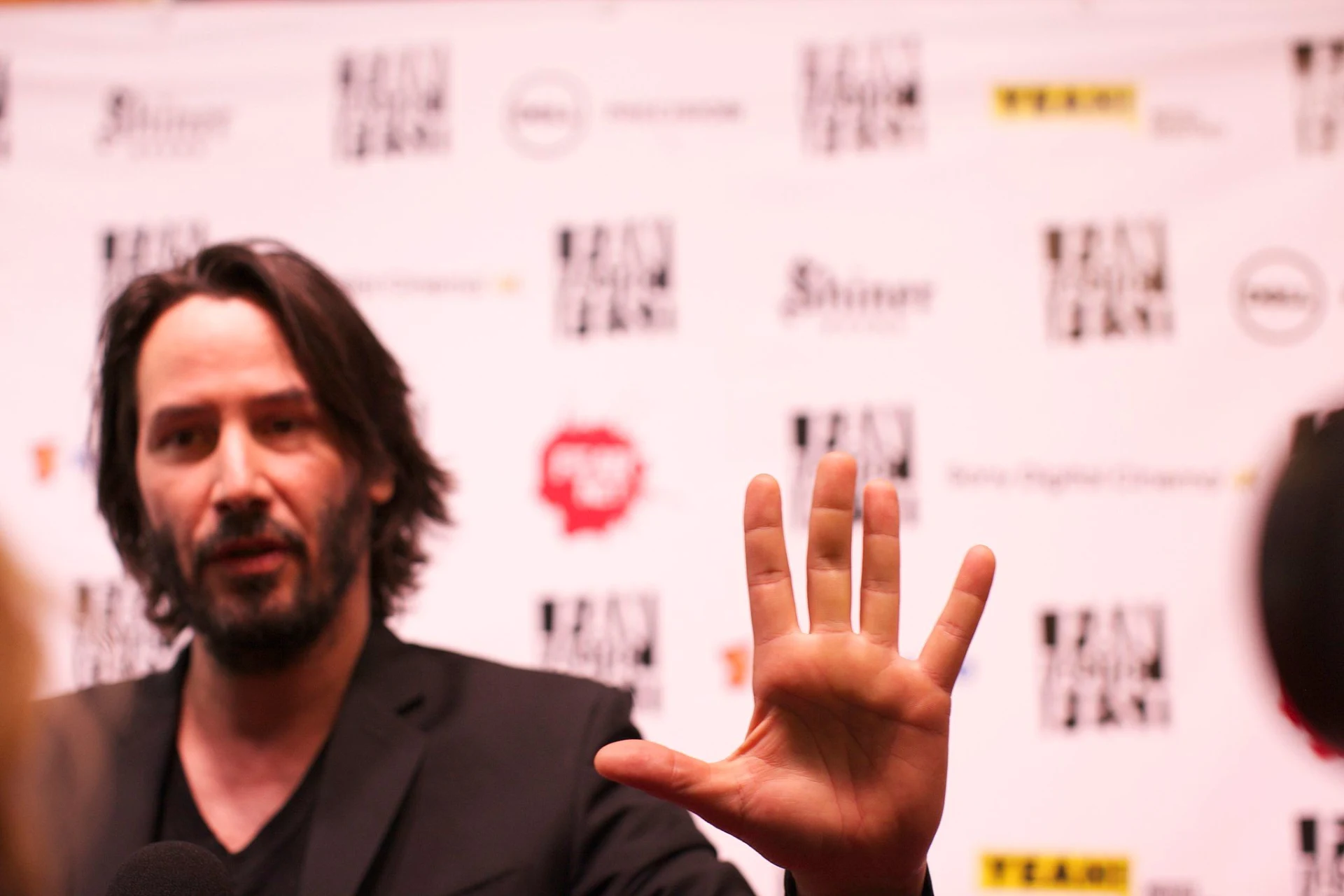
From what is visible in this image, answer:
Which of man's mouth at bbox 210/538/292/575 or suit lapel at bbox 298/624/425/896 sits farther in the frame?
man's mouth at bbox 210/538/292/575

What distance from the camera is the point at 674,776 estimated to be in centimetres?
108

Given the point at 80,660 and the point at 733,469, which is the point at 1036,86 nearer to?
the point at 733,469

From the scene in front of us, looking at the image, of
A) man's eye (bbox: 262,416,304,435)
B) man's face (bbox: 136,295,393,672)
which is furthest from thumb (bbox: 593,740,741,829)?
man's eye (bbox: 262,416,304,435)

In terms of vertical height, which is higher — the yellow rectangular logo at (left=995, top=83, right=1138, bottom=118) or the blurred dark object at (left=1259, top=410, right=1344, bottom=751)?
the yellow rectangular logo at (left=995, top=83, right=1138, bottom=118)

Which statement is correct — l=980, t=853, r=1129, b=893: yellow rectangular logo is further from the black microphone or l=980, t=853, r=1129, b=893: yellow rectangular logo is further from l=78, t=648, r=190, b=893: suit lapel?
the black microphone

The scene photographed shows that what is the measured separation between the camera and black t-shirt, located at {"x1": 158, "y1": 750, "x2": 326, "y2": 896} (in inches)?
57.3

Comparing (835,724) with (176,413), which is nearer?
(835,724)

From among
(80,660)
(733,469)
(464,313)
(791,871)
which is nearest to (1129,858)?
(733,469)

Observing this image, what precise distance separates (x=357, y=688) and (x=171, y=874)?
62 cm

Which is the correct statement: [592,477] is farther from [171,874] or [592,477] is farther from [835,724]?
[171,874]

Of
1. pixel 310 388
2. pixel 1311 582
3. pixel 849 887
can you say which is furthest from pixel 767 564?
pixel 310 388

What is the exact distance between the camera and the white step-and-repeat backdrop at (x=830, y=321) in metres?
2.32

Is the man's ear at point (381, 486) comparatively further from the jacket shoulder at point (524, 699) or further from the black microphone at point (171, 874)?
the black microphone at point (171, 874)

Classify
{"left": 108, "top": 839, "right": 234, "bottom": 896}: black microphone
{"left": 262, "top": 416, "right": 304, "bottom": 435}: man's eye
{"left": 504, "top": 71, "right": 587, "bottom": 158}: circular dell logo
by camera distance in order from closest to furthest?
{"left": 108, "top": 839, "right": 234, "bottom": 896}: black microphone, {"left": 262, "top": 416, "right": 304, "bottom": 435}: man's eye, {"left": 504, "top": 71, "right": 587, "bottom": 158}: circular dell logo
